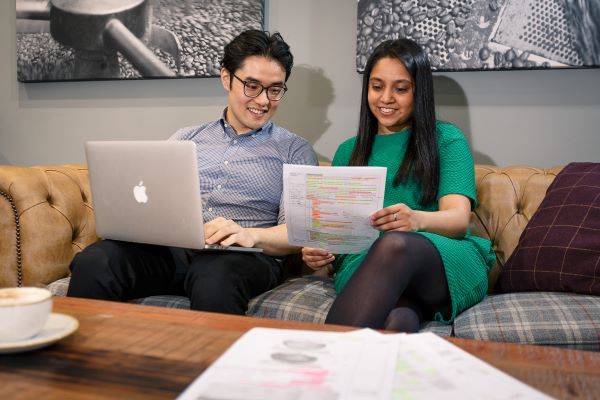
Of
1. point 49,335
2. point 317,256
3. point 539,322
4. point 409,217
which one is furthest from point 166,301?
point 539,322

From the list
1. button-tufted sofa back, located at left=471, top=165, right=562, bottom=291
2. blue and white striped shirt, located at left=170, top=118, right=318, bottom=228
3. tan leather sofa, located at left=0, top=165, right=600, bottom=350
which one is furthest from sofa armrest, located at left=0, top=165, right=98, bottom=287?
button-tufted sofa back, located at left=471, top=165, right=562, bottom=291

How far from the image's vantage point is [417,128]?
1.77 meters

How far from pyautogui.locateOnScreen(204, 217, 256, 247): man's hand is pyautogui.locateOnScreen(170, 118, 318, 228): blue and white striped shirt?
0.21 m

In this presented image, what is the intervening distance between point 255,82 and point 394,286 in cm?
91

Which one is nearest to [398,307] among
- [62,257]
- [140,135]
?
[62,257]

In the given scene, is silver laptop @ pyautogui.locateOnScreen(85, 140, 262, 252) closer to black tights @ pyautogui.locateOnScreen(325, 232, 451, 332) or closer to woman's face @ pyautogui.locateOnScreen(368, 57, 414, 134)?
black tights @ pyautogui.locateOnScreen(325, 232, 451, 332)

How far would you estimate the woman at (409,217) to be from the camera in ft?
4.10

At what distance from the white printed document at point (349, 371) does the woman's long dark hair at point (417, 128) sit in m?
0.94

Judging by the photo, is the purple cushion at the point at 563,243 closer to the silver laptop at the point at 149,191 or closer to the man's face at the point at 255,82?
the silver laptop at the point at 149,191

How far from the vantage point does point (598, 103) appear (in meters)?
2.01

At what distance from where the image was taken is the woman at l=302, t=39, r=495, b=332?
125 centimetres

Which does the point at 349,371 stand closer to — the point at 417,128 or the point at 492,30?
the point at 417,128

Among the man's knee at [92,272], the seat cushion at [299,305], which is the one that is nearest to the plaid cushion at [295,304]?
the seat cushion at [299,305]

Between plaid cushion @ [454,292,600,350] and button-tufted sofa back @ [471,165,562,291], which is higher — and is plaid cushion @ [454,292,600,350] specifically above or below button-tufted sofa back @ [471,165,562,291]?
below
